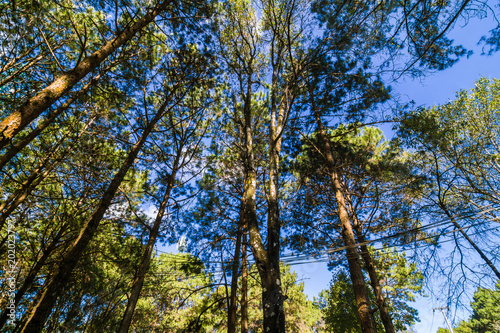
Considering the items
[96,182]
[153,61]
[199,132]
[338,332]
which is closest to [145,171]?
[96,182]

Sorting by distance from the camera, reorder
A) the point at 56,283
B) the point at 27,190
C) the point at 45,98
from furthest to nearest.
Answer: the point at 27,190
the point at 56,283
the point at 45,98

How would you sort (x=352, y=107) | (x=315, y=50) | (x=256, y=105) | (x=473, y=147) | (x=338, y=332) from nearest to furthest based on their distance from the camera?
(x=315, y=50) → (x=352, y=107) → (x=473, y=147) → (x=256, y=105) → (x=338, y=332)

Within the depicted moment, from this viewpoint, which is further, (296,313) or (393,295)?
(296,313)

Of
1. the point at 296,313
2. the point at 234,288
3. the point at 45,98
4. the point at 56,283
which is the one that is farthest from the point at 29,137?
the point at 296,313

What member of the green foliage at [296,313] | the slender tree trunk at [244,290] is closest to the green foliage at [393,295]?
the green foliage at [296,313]

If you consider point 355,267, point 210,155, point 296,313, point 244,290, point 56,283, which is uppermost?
point 210,155

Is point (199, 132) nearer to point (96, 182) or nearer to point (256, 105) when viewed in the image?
point (256, 105)

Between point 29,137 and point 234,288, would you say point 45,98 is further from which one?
point 234,288

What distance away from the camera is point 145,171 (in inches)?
274

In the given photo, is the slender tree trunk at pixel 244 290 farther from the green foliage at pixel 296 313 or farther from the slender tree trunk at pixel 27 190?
the green foliage at pixel 296 313

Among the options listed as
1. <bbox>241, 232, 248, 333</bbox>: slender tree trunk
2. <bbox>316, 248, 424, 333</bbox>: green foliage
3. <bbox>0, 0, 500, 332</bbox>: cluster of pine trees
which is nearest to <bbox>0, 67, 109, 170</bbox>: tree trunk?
<bbox>0, 0, 500, 332</bbox>: cluster of pine trees

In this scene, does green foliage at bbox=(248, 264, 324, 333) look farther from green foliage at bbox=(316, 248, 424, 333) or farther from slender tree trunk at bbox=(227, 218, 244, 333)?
slender tree trunk at bbox=(227, 218, 244, 333)

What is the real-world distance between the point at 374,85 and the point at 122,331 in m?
8.63

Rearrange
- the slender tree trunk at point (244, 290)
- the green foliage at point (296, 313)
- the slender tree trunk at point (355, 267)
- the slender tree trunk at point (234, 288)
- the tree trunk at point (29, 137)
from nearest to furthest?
the tree trunk at point (29, 137) < the slender tree trunk at point (355, 267) < the slender tree trunk at point (234, 288) < the slender tree trunk at point (244, 290) < the green foliage at point (296, 313)
